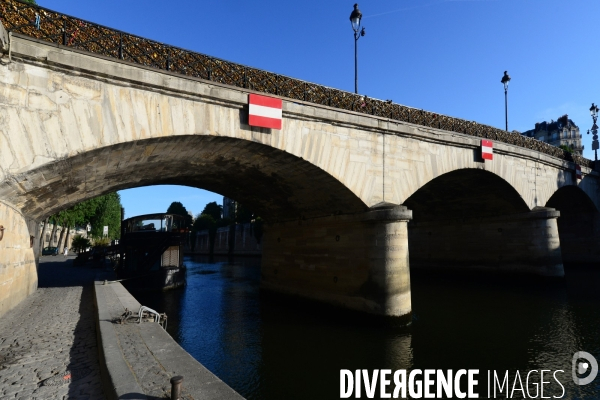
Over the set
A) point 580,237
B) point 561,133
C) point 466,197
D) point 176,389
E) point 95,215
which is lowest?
point 176,389

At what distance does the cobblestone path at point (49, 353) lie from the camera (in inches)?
187

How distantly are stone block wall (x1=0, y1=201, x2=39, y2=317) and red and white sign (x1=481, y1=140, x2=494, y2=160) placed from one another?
1613cm

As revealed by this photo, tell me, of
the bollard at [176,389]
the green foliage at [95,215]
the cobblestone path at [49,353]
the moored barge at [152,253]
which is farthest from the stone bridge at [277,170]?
the green foliage at [95,215]

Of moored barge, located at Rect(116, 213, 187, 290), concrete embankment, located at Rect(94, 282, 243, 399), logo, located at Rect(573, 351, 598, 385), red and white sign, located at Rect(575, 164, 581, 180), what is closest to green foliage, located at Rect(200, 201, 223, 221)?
moored barge, located at Rect(116, 213, 187, 290)

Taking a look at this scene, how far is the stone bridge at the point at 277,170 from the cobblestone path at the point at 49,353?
3.36 feet

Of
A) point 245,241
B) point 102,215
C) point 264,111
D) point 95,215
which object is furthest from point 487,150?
point 95,215

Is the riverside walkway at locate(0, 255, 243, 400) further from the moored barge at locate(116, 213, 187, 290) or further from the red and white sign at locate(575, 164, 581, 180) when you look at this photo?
the red and white sign at locate(575, 164, 581, 180)

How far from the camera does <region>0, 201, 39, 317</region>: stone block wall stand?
7.95m

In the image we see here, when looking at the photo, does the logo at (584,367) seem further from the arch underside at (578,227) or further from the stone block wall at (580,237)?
the stone block wall at (580,237)

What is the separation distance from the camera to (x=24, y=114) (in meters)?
6.35

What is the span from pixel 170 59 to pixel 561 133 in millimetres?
93633

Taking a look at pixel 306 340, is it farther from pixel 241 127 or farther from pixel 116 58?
pixel 116 58

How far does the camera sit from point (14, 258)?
9422 millimetres

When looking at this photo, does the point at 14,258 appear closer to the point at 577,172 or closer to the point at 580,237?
the point at 577,172
